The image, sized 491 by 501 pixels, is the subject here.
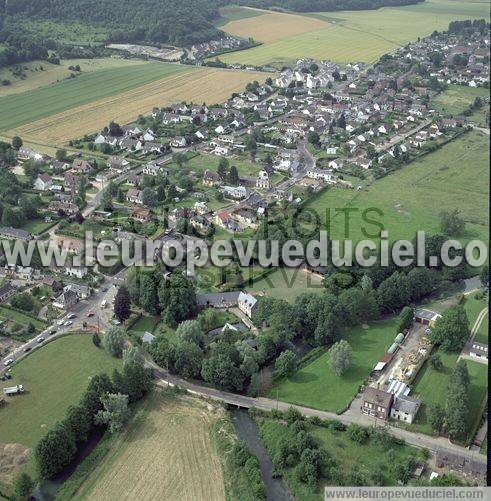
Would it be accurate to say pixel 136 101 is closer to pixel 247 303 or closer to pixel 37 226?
pixel 37 226

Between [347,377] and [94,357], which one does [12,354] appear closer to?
[94,357]

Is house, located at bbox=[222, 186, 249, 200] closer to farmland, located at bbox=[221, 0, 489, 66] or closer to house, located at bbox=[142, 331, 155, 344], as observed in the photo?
house, located at bbox=[142, 331, 155, 344]

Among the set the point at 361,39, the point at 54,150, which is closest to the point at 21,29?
the point at 54,150

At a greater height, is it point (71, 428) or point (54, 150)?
point (54, 150)

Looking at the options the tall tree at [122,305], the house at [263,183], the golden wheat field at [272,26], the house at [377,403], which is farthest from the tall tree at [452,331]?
the golden wheat field at [272,26]

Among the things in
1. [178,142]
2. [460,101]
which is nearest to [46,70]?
[178,142]

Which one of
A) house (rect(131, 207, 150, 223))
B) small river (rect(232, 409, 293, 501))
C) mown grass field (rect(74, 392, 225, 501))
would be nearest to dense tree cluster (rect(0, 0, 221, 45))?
house (rect(131, 207, 150, 223))

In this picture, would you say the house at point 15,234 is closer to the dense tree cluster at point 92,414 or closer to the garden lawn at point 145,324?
the garden lawn at point 145,324
